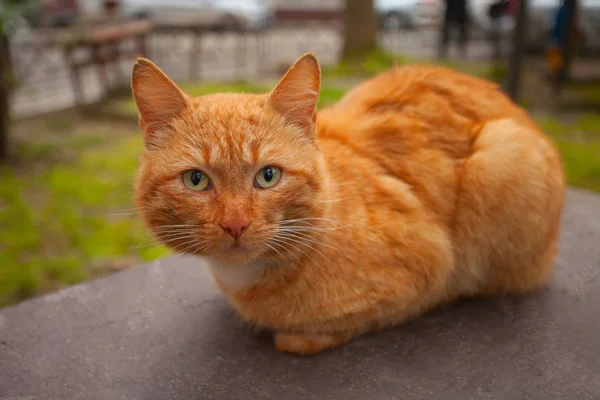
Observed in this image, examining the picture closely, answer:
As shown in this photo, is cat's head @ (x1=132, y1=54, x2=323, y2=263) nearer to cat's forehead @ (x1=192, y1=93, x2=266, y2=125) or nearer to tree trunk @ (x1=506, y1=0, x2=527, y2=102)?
cat's forehead @ (x1=192, y1=93, x2=266, y2=125)

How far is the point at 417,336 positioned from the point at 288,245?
2.00 ft

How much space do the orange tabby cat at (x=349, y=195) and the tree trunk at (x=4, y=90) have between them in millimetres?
4383

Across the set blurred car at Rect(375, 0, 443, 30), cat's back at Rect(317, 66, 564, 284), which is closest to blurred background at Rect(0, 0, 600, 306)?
cat's back at Rect(317, 66, 564, 284)

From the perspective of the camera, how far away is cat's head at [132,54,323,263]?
1.50m

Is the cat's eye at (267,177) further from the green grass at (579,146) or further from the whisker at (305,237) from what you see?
the green grass at (579,146)

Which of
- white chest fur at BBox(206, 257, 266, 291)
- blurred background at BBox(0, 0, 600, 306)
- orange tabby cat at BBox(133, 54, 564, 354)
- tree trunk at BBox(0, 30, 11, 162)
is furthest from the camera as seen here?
tree trunk at BBox(0, 30, 11, 162)

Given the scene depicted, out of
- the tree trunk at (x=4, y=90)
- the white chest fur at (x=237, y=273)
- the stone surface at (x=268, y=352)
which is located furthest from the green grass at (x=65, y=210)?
the white chest fur at (x=237, y=273)

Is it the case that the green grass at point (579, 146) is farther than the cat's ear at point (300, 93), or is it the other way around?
the green grass at point (579, 146)

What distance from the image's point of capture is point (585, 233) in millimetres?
2641

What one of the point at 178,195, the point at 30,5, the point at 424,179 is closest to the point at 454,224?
the point at 424,179

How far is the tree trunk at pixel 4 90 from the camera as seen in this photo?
5293 millimetres

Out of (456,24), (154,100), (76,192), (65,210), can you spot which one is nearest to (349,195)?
(154,100)

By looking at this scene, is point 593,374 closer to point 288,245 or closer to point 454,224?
point 454,224

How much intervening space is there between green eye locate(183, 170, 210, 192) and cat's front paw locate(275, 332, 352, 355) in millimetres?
595
